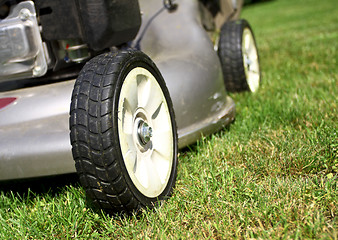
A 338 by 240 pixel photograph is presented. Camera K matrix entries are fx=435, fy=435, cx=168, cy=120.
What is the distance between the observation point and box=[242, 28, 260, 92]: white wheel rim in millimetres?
2684

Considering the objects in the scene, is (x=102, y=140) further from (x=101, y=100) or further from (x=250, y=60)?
(x=250, y=60)

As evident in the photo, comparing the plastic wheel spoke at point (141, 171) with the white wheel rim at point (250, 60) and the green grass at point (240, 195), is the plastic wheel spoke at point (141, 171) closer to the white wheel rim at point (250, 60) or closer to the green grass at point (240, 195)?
the green grass at point (240, 195)

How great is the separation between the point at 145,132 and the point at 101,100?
0.79ft

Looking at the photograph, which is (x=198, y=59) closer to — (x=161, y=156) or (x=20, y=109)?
(x=161, y=156)

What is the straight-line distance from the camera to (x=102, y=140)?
47.9 inches

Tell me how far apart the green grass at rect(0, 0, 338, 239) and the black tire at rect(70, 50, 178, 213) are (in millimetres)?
114

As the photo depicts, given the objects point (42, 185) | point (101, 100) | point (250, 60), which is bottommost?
point (42, 185)

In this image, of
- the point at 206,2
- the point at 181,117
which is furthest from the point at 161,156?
the point at 206,2

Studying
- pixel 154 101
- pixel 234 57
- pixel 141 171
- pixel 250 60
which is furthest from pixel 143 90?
pixel 250 60

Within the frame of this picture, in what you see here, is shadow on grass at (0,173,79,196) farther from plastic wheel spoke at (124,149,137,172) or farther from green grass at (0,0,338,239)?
plastic wheel spoke at (124,149,137,172)

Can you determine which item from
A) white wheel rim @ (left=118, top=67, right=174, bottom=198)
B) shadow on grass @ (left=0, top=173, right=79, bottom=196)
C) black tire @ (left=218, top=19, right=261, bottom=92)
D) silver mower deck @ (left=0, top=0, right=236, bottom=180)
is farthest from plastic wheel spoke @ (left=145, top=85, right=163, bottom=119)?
black tire @ (left=218, top=19, right=261, bottom=92)

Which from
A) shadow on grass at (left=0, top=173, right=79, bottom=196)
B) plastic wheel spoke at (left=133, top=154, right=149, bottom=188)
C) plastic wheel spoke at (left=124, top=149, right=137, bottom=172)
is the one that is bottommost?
shadow on grass at (left=0, top=173, right=79, bottom=196)

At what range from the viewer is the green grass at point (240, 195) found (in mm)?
1263

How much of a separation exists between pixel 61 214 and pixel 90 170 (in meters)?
0.31
